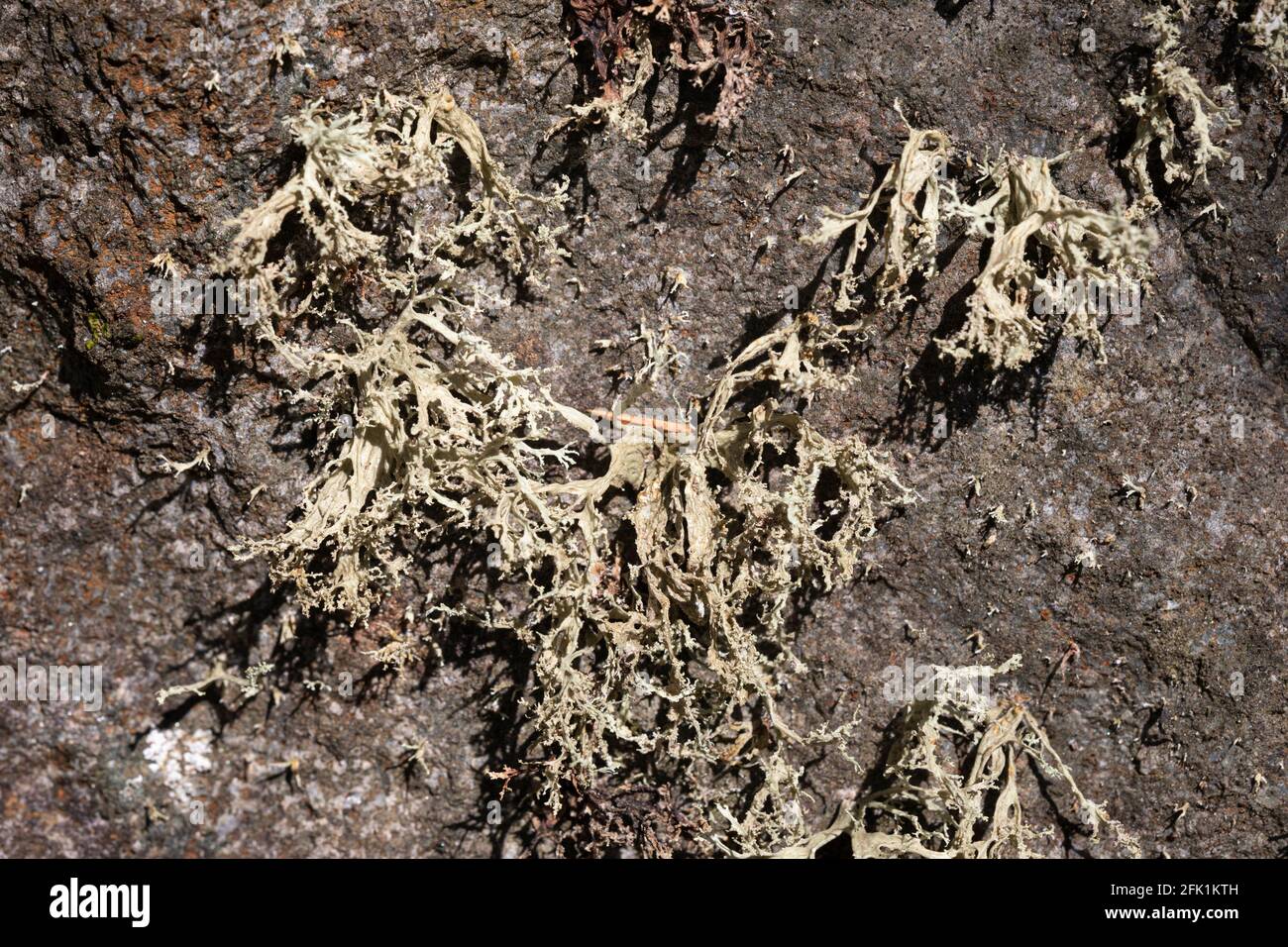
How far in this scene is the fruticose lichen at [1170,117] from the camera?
2414 millimetres

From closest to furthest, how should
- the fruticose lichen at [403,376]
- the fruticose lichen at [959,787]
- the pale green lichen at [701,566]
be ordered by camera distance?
the fruticose lichen at [403,376]
the pale green lichen at [701,566]
the fruticose lichen at [959,787]

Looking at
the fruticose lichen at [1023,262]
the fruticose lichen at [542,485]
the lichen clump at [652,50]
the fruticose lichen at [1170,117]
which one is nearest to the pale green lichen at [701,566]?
the fruticose lichen at [542,485]

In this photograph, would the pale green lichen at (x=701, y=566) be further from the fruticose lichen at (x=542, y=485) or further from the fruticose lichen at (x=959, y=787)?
the fruticose lichen at (x=959, y=787)

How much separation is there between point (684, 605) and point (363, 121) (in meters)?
1.34

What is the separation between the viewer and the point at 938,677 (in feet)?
8.48

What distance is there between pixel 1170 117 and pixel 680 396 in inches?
52.6

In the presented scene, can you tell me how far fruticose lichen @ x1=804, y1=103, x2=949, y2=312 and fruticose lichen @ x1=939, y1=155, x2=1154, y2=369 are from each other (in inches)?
2.9

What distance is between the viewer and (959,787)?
2578 mm

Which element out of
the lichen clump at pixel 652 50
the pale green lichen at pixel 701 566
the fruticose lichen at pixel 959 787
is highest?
the lichen clump at pixel 652 50

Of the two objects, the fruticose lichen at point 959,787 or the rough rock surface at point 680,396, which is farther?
the fruticose lichen at point 959,787

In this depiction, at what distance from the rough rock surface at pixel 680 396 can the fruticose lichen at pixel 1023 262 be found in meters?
0.11

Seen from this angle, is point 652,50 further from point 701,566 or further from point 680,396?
point 701,566

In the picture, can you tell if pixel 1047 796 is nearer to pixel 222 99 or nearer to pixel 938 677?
pixel 938 677
